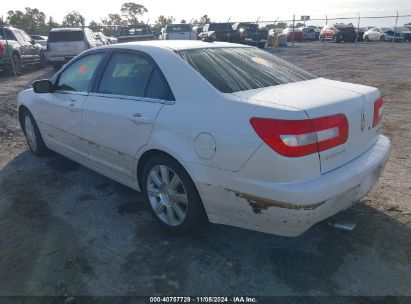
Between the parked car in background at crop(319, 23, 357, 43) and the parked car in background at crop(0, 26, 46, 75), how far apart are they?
79.7 feet

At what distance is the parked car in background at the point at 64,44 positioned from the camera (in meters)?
15.0

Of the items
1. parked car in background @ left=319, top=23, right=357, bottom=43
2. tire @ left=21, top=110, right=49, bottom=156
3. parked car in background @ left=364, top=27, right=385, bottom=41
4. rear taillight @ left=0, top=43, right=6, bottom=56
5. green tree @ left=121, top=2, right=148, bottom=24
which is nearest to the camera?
tire @ left=21, top=110, right=49, bottom=156

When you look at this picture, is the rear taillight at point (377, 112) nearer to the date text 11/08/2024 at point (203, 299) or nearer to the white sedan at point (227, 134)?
the white sedan at point (227, 134)

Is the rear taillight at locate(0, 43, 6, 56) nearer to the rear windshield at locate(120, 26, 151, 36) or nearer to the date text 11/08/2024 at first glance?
the rear windshield at locate(120, 26, 151, 36)

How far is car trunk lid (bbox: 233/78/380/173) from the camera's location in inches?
104

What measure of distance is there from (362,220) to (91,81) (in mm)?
3117

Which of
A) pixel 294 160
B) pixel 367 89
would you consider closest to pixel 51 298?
pixel 294 160

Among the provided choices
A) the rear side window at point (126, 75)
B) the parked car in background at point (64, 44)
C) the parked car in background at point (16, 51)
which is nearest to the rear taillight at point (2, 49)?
the parked car in background at point (16, 51)

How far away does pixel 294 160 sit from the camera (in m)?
2.49

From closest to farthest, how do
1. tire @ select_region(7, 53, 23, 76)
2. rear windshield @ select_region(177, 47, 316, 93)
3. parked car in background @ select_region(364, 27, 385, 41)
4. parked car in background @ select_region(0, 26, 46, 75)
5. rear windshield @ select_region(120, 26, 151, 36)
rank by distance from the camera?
rear windshield @ select_region(177, 47, 316, 93) → parked car in background @ select_region(0, 26, 46, 75) → tire @ select_region(7, 53, 23, 76) → rear windshield @ select_region(120, 26, 151, 36) → parked car in background @ select_region(364, 27, 385, 41)

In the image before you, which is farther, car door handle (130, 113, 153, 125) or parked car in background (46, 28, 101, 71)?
parked car in background (46, 28, 101, 71)

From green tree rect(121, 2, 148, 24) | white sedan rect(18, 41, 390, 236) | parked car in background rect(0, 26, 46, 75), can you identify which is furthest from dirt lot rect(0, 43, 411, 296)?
green tree rect(121, 2, 148, 24)

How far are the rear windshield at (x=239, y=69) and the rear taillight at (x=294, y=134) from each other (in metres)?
0.55

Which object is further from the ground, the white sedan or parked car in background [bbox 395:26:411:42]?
the white sedan
